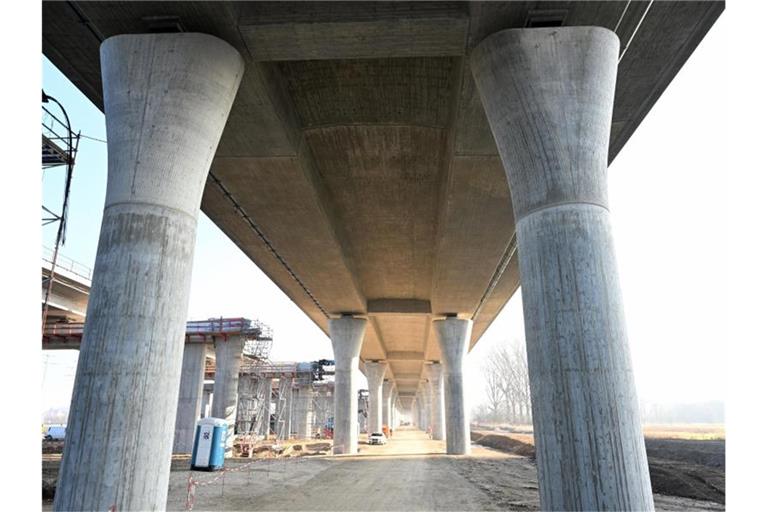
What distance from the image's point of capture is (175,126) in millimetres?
9148

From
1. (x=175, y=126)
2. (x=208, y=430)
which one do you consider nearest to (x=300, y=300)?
(x=208, y=430)

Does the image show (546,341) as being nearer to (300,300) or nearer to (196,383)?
(300,300)

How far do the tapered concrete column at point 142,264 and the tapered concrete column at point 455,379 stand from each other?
28.8 m

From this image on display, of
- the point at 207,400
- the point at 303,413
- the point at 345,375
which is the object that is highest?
the point at 345,375

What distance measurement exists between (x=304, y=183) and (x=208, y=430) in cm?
1424

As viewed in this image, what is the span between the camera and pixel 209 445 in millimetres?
23656

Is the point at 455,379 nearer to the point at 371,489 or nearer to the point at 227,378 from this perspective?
the point at 227,378

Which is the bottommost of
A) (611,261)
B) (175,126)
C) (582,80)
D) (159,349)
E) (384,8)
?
(159,349)

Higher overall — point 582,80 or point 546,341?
point 582,80

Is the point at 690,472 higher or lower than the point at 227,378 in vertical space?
lower

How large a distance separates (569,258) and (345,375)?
30051 millimetres

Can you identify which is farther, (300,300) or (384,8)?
(300,300)

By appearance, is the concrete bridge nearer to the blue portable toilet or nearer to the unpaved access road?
the unpaved access road

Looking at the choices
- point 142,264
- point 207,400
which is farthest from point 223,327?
point 207,400
